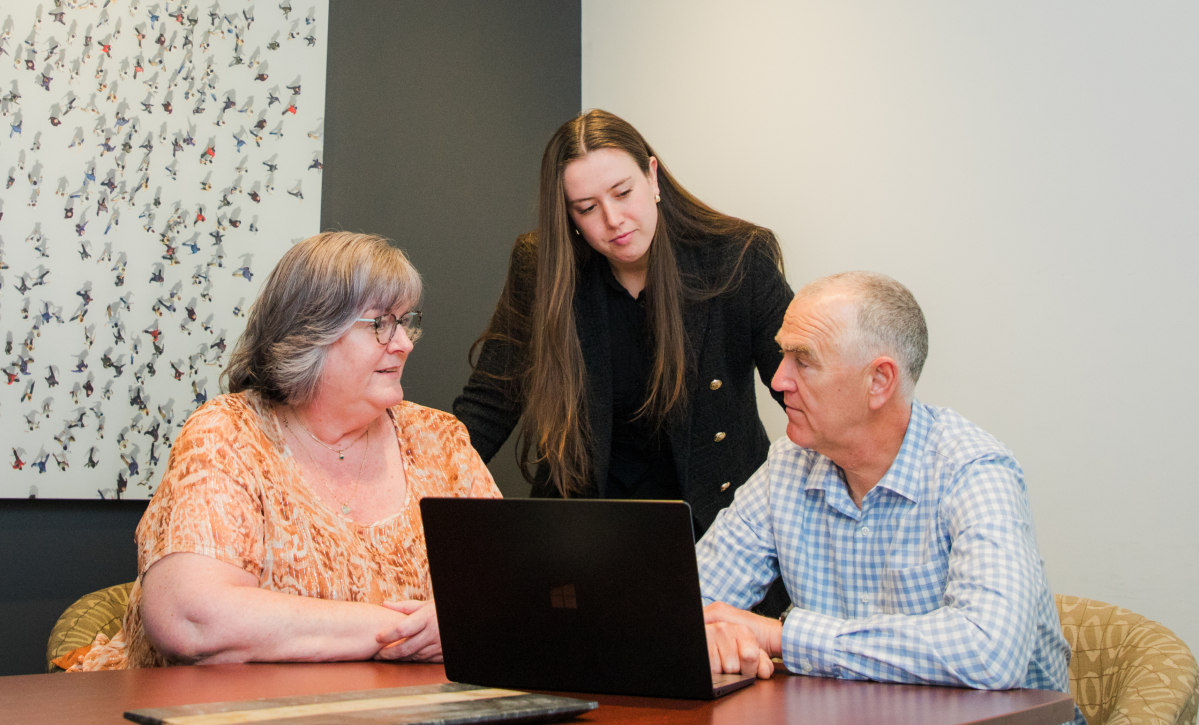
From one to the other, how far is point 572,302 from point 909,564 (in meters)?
1.04

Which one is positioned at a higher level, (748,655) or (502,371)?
(502,371)

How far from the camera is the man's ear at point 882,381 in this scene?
150 cm

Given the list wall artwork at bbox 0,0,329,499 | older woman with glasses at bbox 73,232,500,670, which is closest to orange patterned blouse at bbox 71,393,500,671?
older woman with glasses at bbox 73,232,500,670

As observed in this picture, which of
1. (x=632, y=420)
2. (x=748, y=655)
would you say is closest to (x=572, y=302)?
(x=632, y=420)

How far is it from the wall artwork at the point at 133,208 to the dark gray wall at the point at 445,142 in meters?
0.14

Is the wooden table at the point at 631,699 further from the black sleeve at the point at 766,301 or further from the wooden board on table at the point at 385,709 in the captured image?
the black sleeve at the point at 766,301

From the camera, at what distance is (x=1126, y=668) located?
5.13 ft

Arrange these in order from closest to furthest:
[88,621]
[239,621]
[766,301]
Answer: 1. [239,621]
2. [88,621]
3. [766,301]

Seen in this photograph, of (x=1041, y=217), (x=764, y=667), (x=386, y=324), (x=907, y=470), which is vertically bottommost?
(x=764, y=667)

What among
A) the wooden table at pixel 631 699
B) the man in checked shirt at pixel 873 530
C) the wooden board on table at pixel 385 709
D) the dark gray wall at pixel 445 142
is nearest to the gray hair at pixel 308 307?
the wooden table at pixel 631 699

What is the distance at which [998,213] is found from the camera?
2.33m

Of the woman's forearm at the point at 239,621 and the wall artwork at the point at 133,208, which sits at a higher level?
the wall artwork at the point at 133,208

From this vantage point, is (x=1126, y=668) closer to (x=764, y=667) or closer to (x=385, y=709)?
(x=764, y=667)

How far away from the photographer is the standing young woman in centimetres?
214
